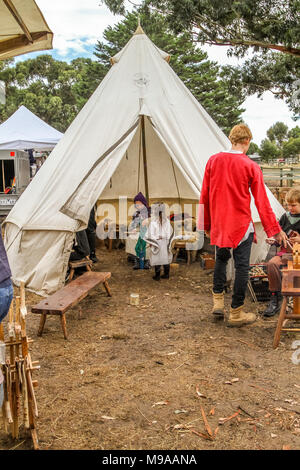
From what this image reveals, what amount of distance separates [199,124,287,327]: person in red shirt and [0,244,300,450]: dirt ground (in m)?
0.67

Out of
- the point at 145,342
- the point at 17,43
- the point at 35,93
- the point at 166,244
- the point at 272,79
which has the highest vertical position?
the point at 35,93

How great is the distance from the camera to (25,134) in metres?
13.7

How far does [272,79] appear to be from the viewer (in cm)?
1317

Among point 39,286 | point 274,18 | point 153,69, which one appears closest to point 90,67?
point 274,18

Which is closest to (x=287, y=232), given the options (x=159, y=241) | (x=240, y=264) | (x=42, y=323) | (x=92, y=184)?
(x=240, y=264)

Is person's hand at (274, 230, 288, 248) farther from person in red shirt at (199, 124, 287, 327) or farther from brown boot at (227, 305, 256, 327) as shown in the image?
brown boot at (227, 305, 256, 327)

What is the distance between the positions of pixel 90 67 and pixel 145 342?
24.8 metres

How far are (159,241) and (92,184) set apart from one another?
1224mm

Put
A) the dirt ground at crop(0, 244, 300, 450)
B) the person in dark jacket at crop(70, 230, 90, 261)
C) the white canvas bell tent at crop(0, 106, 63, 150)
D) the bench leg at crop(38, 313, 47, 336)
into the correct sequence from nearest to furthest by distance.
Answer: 1. the dirt ground at crop(0, 244, 300, 450)
2. the bench leg at crop(38, 313, 47, 336)
3. the person in dark jacket at crop(70, 230, 90, 261)
4. the white canvas bell tent at crop(0, 106, 63, 150)

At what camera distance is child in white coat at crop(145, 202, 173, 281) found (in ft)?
20.0

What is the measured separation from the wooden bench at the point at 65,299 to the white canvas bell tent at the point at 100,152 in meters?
0.60

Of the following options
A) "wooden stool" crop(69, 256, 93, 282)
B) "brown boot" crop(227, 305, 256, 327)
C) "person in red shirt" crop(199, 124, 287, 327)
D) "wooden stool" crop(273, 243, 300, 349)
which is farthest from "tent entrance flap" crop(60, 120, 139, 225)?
"wooden stool" crop(273, 243, 300, 349)

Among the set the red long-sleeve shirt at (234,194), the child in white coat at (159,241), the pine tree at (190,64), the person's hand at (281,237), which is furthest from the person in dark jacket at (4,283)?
the pine tree at (190,64)
